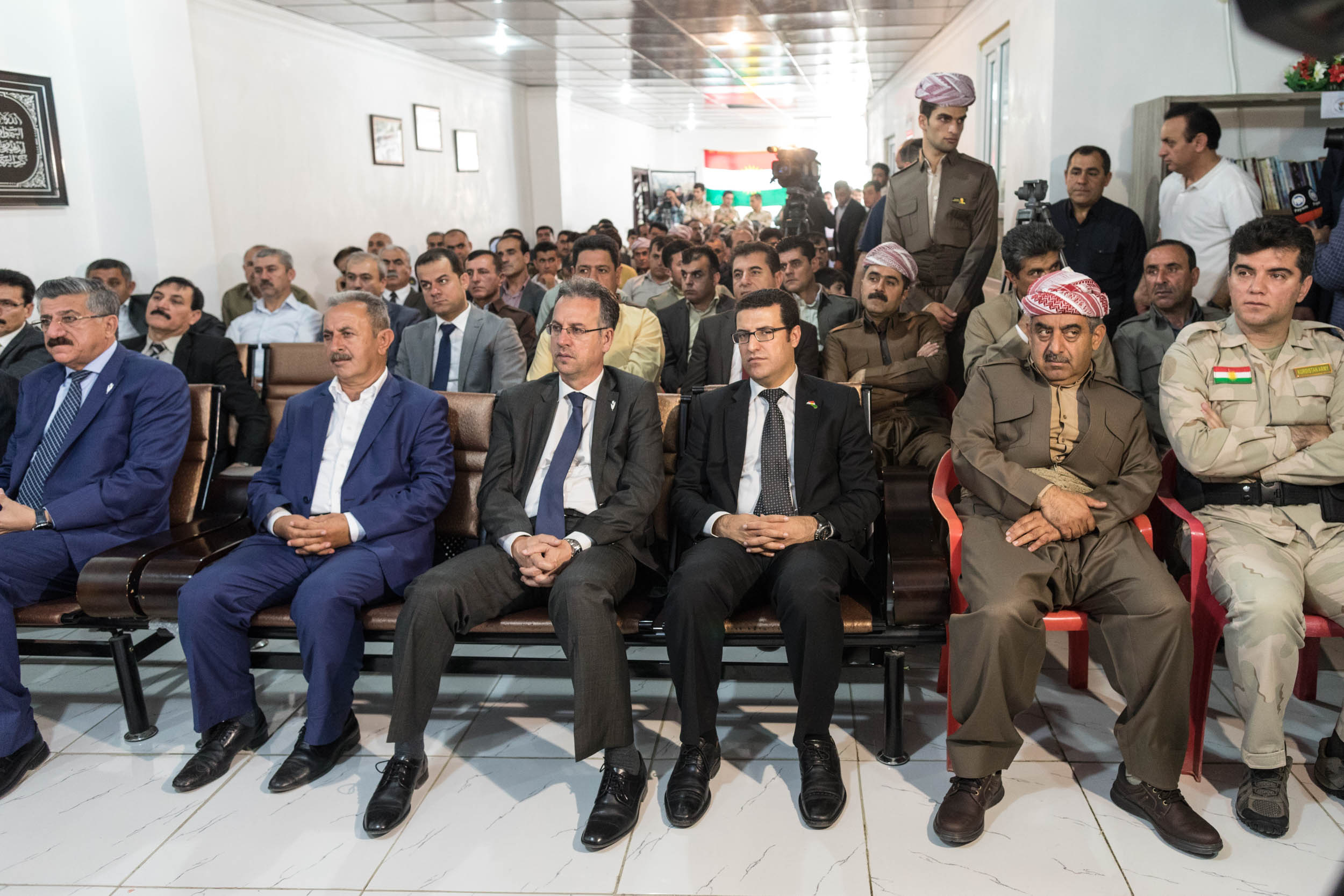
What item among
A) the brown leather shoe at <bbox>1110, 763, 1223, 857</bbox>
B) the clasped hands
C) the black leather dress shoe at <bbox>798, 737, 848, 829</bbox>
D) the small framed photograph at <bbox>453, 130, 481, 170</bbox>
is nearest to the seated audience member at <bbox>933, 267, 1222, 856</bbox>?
the brown leather shoe at <bbox>1110, 763, 1223, 857</bbox>

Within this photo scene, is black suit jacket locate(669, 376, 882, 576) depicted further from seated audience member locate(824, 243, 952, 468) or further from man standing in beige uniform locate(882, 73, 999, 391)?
man standing in beige uniform locate(882, 73, 999, 391)

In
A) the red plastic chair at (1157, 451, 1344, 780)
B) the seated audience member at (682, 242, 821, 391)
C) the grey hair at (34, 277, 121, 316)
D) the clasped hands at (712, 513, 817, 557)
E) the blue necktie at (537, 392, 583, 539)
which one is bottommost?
the red plastic chair at (1157, 451, 1344, 780)

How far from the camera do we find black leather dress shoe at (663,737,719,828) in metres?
2.30

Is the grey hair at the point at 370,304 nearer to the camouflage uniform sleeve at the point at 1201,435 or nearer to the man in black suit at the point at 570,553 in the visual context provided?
the man in black suit at the point at 570,553

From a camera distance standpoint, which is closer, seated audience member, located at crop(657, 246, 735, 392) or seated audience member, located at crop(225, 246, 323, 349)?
seated audience member, located at crop(657, 246, 735, 392)

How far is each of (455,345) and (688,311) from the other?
1.03 metres

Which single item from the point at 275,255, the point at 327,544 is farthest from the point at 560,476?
the point at 275,255

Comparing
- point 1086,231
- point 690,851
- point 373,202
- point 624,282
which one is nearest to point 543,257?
point 624,282

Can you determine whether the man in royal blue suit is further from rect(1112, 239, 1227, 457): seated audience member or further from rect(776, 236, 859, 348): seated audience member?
rect(1112, 239, 1227, 457): seated audience member

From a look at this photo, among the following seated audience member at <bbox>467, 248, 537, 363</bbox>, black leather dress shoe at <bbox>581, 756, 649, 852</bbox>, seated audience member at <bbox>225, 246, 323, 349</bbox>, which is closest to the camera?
black leather dress shoe at <bbox>581, 756, 649, 852</bbox>

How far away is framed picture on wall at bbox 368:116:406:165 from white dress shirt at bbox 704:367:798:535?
279 inches

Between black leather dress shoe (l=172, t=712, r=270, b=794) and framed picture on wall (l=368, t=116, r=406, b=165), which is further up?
framed picture on wall (l=368, t=116, r=406, b=165)

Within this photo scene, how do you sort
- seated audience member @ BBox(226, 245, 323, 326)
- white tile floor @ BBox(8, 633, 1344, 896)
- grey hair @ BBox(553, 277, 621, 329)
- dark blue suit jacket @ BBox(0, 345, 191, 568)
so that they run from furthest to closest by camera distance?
seated audience member @ BBox(226, 245, 323, 326) → dark blue suit jacket @ BBox(0, 345, 191, 568) → grey hair @ BBox(553, 277, 621, 329) → white tile floor @ BBox(8, 633, 1344, 896)

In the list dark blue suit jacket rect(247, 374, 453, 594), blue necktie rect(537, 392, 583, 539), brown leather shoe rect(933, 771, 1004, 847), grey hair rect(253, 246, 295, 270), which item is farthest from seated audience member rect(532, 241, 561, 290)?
brown leather shoe rect(933, 771, 1004, 847)
